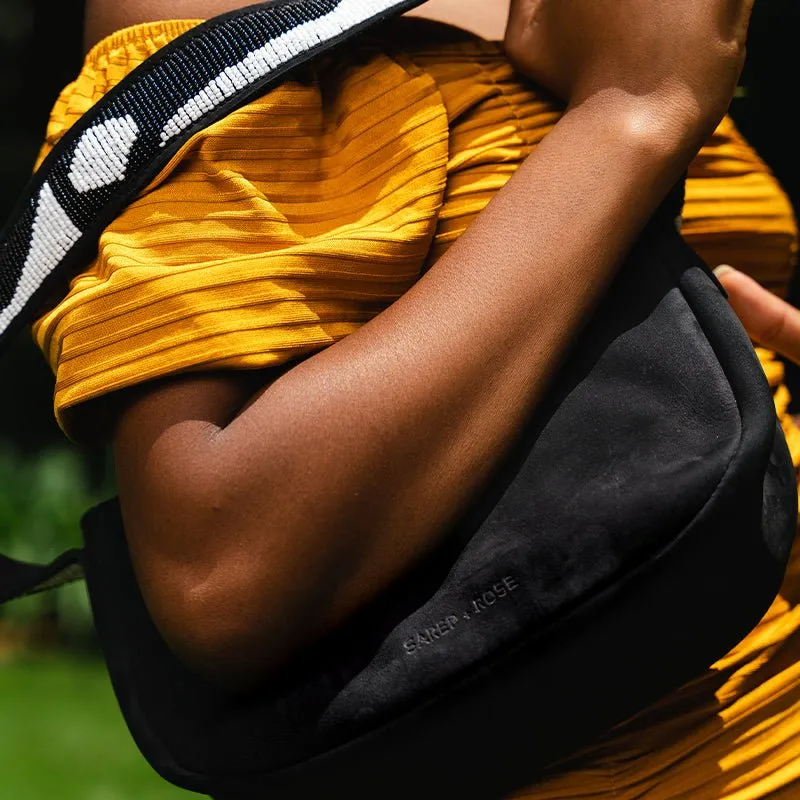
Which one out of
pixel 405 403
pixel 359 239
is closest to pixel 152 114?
pixel 359 239

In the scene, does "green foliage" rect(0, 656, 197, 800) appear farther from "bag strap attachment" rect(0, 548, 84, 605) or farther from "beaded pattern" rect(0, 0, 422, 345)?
"beaded pattern" rect(0, 0, 422, 345)

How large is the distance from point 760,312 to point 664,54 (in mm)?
324

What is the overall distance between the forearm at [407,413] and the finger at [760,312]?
236 millimetres

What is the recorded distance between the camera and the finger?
41.1 inches

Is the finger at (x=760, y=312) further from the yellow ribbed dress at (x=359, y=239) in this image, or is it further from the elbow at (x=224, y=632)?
the elbow at (x=224, y=632)

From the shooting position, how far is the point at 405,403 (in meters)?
0.77

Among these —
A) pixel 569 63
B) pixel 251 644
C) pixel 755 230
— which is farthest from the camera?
pixel 755 230

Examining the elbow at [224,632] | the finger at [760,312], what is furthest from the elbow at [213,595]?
the finger at [760,312]

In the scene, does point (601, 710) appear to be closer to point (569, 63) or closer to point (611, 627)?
point (611, 627)

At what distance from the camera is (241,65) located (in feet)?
2.83

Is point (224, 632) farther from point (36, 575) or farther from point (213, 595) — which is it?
point (36, 575)

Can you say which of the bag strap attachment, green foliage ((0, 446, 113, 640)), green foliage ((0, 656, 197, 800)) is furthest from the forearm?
green foliage ((0, 446, 113, 640))

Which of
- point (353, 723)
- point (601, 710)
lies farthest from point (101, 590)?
point (601, 710)

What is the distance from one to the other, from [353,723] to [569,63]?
1.85ft
